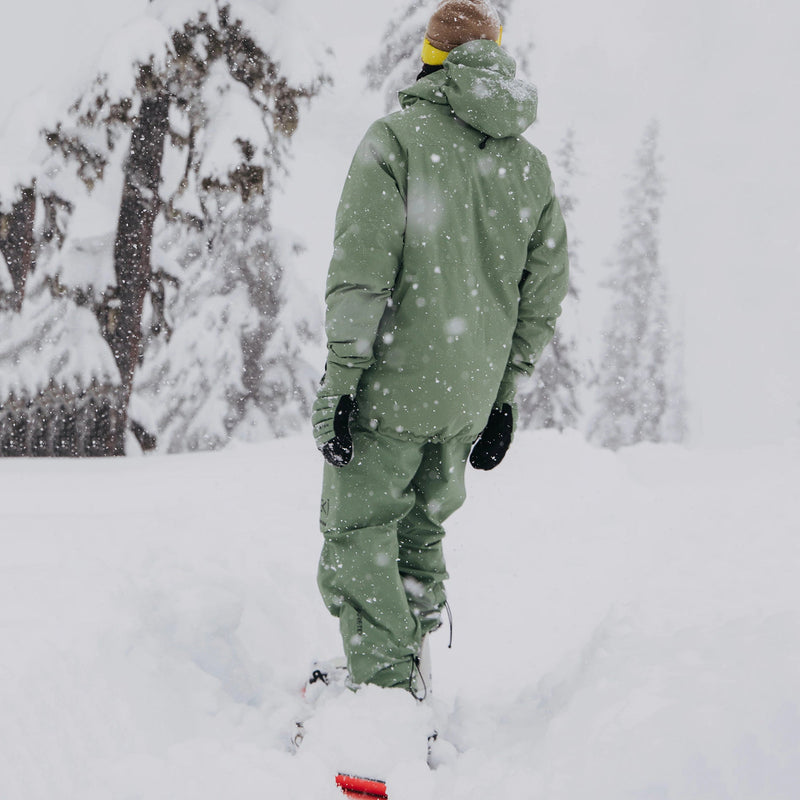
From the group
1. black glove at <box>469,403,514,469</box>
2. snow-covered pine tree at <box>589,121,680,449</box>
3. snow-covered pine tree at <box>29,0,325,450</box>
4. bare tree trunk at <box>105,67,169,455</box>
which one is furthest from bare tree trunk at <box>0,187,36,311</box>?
snow-covered pine tree at <box>589,121,680,449</box>

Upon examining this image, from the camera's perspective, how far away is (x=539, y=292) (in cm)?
275

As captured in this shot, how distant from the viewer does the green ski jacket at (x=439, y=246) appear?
2.33 m

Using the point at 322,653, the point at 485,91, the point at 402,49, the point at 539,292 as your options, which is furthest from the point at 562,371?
the point at 485,91

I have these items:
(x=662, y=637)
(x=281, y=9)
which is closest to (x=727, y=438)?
(x=281, y=9)

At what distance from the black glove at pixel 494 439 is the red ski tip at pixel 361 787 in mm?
1238

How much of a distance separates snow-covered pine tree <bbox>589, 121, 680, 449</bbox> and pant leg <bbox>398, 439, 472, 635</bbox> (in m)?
24.3

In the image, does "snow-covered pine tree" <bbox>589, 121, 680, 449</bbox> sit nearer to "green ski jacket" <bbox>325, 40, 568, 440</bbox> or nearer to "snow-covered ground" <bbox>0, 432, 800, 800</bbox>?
"snow-covered ground" <bbox>0, 432, 800, 800</bbox>

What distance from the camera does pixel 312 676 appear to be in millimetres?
2652

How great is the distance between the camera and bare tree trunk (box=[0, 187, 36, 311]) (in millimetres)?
7848

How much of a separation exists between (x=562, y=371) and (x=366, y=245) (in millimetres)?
17024

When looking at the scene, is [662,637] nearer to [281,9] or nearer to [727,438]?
[281,9]

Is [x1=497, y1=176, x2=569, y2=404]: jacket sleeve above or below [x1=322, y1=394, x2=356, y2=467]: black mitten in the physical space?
above

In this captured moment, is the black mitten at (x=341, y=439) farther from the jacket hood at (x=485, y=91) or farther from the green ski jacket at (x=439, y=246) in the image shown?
the jacket hood at (x=485, y=91)

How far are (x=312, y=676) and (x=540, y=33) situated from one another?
13.4 meters
